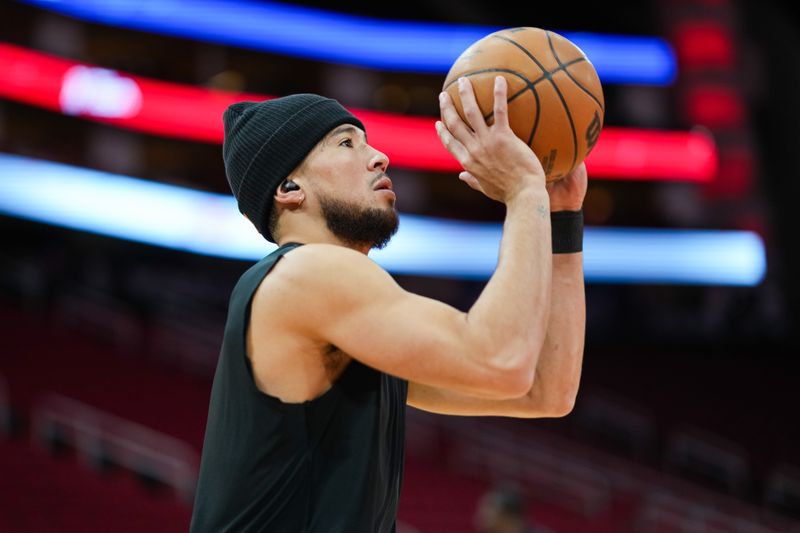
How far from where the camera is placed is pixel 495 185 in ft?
8.11

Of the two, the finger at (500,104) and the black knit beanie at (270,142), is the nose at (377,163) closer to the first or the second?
the black knit beanie at (270,142)

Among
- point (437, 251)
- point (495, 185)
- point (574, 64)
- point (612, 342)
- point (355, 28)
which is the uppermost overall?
point (574, 64)

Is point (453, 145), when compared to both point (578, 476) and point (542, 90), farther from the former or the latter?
point (578, 476)

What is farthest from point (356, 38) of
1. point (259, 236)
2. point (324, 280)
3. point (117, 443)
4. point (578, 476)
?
point (324, 280)

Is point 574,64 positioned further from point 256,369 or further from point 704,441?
point 704,441

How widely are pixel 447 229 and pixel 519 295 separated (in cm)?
1759

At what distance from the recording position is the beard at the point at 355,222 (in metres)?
2.52

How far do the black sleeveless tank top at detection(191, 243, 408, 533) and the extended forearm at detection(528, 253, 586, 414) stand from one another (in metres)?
0.49

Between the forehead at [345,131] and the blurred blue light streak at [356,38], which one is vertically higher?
the forehead at [345,131]

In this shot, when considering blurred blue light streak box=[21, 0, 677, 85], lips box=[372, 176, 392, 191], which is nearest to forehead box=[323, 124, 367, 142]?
lips box=[372, 176, 392, 191]

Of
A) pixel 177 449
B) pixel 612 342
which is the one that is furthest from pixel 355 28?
pixel 177 449

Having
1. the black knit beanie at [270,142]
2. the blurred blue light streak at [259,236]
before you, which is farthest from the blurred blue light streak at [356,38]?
the black knit beanie at [270,142]

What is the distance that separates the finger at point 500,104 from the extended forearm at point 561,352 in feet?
1.57

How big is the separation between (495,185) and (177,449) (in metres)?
9.55
